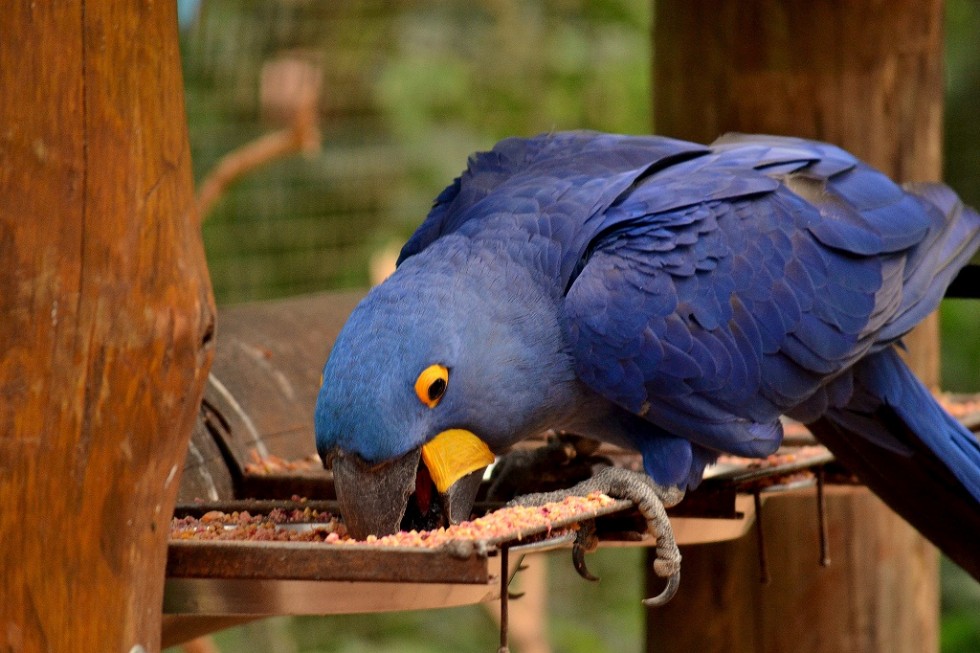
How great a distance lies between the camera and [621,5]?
219 inches

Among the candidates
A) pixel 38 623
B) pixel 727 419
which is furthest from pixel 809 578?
pixel 38 623

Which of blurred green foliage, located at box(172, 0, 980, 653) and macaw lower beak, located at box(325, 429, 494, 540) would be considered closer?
macaw lower beak, located at box(325, 429, 494, 540)

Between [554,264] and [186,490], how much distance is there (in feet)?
2.56

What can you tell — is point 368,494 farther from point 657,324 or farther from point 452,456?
point 657,324

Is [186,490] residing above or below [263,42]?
below

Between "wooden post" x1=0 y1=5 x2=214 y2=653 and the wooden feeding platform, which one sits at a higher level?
"wooden post" x1=0 y1=5 x2=214 y2=653

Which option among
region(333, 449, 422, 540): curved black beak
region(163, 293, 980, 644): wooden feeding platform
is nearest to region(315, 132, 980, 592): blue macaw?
region(333, 449, 422, 540): curved black beak

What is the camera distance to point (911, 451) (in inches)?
92.4

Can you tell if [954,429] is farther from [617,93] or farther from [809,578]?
[617,93]

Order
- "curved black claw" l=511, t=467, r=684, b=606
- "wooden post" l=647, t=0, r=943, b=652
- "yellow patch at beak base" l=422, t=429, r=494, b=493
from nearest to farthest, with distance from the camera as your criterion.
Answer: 1. "yellow patch at beak base" l=422, t=429, r=494, b=493
2. "curved black claw" l=511, t=467, r=684, b=606
3. "wooden post" l=647, t=0, r=943, b=652

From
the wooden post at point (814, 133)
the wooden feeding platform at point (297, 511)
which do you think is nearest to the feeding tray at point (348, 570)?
the wooden feeding platform at point (297, 511)

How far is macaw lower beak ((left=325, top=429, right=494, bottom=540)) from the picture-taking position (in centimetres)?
163

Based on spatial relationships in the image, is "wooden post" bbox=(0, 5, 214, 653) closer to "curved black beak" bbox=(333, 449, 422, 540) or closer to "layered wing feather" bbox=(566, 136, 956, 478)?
"curved black beak" bbox=(333, 449, 422, 540)

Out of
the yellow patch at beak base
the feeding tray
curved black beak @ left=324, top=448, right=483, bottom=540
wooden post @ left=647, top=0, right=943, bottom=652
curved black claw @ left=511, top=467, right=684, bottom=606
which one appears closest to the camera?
the feeding tray
